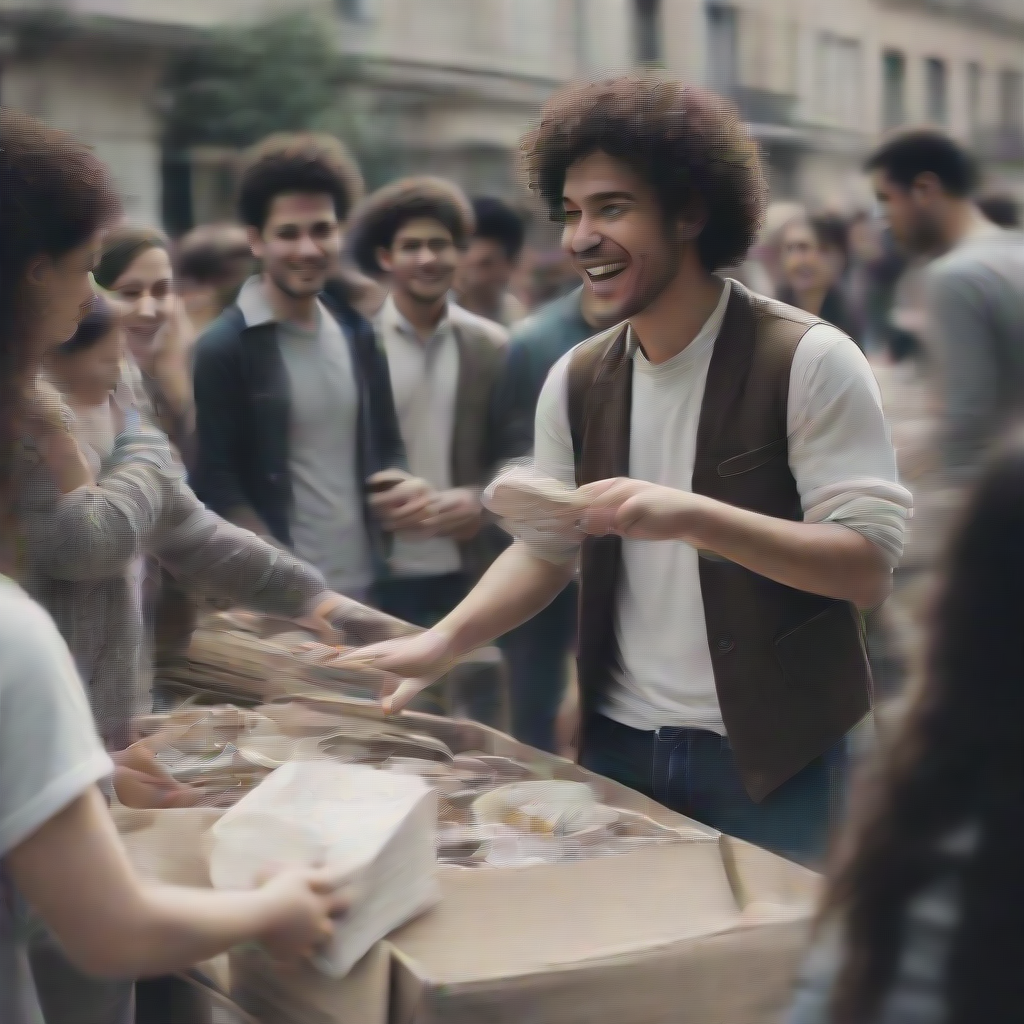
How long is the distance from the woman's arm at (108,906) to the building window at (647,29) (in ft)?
25.6

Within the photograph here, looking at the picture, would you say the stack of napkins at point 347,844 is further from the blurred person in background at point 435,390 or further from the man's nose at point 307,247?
the man's nose at point 307,247

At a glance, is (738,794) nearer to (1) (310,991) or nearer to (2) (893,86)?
(1) (310,991)

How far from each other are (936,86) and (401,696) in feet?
23.5

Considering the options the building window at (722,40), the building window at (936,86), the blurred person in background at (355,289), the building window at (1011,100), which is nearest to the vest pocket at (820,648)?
the blurred person in background at (355,289)

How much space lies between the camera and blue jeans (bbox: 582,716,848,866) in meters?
1.86

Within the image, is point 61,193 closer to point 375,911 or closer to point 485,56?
point 375,911

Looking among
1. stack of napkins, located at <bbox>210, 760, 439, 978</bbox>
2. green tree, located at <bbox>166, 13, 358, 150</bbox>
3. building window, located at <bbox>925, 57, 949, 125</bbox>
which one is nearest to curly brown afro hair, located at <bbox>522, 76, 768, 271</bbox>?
stack of napkins, located at <bbox>210, 760, 439, 978</bbox>

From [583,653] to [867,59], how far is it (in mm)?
8074

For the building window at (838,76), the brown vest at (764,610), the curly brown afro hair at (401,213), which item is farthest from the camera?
the building window at (838,76)

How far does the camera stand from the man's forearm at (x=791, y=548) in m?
1.71

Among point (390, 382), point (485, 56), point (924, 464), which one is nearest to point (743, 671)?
point (924, 464)

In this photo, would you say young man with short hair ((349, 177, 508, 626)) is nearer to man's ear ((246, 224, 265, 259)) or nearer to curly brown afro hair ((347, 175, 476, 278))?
curly brown afro hair ((347, 175, 476, 278))

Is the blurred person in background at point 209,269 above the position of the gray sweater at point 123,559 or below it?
above

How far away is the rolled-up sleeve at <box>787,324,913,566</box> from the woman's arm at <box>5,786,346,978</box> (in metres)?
0.93
